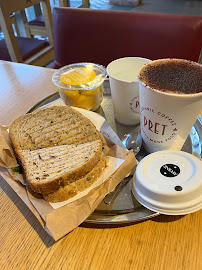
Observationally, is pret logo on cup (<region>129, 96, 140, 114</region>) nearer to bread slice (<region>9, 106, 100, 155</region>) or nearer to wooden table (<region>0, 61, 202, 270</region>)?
bread slice (<region>9, 106, 100, 155</region>)

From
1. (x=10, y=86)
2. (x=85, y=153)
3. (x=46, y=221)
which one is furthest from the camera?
(x=10, y=86)

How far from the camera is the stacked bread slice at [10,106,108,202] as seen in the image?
628 millimetres

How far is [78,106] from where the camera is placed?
952mm

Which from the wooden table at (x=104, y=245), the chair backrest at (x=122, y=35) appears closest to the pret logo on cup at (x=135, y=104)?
the wooden table at (x=104, y=245)

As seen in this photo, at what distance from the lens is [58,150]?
72cm

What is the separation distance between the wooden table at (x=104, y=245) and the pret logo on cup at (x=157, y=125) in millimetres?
231

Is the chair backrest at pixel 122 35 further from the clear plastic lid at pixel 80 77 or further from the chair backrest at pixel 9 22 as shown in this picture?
the chair backrest at pixel 9 22

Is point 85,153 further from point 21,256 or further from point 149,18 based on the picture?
point 149,18

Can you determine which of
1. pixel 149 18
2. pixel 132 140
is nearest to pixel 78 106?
pixel 132 140

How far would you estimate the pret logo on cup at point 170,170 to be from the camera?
0.57 m

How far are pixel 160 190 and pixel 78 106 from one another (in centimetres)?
55

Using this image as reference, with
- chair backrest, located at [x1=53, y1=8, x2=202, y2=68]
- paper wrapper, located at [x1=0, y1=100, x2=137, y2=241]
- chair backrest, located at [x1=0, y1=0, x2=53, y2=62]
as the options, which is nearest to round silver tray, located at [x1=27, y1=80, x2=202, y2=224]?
paper wrapper, located at [x1=0, y1=100, x2=137, y2=241]

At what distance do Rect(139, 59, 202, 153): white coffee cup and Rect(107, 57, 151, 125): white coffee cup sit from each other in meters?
0.12

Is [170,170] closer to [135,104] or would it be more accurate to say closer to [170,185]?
[170,185]
